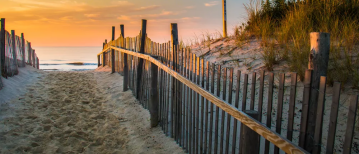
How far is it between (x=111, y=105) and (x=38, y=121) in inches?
65.7

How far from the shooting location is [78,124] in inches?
205

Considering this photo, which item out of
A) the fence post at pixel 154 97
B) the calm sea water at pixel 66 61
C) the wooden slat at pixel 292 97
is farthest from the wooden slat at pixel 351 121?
the calm sea water at pixel 66 61

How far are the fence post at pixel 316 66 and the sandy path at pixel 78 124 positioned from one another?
2340mm

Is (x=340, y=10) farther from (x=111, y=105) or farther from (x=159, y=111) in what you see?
(x=111, y=105)

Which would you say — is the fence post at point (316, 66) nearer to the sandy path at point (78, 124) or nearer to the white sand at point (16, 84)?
the sandy path at point (78, 124)

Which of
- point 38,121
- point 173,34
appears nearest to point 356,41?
point 173,34

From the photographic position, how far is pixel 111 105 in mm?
6480

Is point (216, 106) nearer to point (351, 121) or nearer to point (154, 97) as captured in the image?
point (351, 121)

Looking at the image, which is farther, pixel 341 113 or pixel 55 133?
pixel 55 133

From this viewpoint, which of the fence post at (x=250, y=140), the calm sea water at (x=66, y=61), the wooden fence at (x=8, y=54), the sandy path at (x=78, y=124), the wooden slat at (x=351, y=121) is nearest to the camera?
the wooden slat at (x=351, y=121)

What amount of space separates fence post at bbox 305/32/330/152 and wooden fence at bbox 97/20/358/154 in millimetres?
30

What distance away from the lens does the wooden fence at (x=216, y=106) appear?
1.88m

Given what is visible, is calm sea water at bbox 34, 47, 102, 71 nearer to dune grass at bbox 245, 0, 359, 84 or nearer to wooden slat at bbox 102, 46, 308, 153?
dune grass at bbox 245, 0, 359, 84

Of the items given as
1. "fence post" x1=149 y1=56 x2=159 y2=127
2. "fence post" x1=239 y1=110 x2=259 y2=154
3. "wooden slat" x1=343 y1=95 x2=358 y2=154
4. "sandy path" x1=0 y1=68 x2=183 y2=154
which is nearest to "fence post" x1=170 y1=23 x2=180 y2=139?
"sandy path" x1=0 y1=68 x2=183 y2=154
